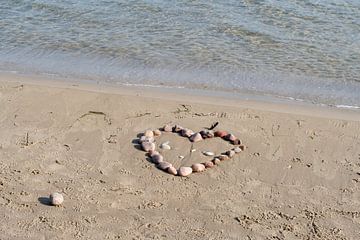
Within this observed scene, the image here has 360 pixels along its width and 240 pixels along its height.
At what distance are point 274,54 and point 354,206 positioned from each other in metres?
→ 3.99

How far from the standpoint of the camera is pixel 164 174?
216 inches

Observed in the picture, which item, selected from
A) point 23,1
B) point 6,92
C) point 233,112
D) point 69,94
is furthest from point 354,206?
point 23,1

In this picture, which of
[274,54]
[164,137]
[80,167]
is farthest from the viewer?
[274,54]

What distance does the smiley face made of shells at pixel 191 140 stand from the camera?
5.52m

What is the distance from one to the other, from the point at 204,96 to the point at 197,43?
1.86 meters

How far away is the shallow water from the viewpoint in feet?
26.2

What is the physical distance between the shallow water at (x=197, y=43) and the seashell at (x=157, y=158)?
2.29 meters

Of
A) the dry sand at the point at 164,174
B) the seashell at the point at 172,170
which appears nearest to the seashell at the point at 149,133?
the dry sand at the point at 164,174

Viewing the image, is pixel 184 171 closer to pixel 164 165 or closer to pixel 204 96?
pixel 164 165

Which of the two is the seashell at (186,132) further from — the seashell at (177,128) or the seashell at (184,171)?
the seashell at (184,171)

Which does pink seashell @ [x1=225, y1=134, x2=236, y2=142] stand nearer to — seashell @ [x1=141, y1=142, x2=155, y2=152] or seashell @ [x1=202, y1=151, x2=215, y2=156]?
seashell @ [x1=202, y1=151, x2=215, y2=156]

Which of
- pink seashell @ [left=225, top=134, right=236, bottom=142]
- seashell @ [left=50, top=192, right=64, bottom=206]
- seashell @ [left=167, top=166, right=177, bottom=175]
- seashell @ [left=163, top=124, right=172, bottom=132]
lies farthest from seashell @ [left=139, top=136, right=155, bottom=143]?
seashell @ [left=50, top=192, right=64, bottom=206]

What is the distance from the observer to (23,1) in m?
10.9

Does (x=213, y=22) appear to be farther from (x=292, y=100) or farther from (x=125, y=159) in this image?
(x=125, y=159)
